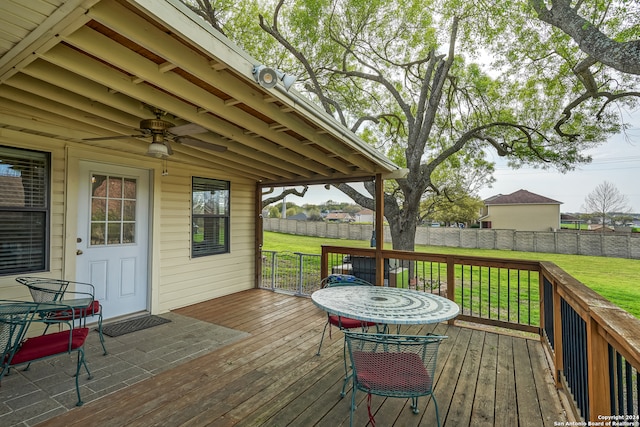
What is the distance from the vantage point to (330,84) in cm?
844

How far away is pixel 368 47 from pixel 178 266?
22.0 feet

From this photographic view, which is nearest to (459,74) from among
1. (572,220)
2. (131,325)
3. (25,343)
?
(131,325)

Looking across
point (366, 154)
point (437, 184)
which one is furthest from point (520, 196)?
point (366, 154)

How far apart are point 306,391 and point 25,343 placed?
7.27 ft

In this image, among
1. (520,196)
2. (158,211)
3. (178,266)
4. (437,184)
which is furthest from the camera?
(520,196)

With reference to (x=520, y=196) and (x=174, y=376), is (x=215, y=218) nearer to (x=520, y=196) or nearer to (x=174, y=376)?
(x=174, y=376)

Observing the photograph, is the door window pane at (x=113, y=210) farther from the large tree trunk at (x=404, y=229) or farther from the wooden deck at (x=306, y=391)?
the large tree trunk at (x=404, y=229)

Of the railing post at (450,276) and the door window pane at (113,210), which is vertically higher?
the door window pane at (113,210)

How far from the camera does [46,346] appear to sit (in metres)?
2.25

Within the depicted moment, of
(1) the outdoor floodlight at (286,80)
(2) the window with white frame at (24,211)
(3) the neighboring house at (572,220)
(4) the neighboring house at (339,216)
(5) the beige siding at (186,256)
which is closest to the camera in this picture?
(1) the outdoor floodlight at (286,80)

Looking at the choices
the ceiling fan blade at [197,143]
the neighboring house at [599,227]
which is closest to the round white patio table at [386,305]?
the ceiling fan blade at [197,143]

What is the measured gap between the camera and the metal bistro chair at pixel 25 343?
6.80ft

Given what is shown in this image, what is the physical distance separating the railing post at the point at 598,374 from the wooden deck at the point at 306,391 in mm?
777

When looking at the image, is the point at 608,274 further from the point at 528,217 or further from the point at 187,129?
the point at 528,217
